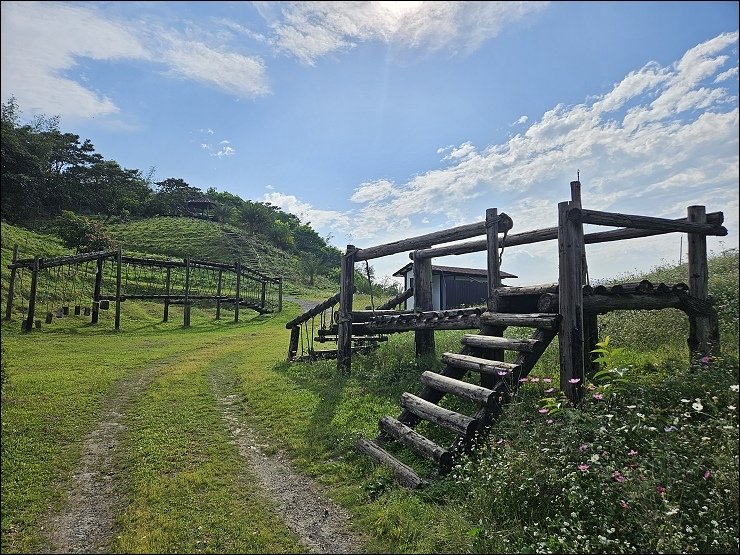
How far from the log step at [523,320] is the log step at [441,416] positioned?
62.2 inches

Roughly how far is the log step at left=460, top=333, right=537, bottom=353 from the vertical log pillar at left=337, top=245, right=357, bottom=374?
4.88 m

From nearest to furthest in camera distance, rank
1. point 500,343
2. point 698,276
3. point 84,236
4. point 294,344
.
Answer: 1. point 500,343
2. point 698,276
3. point 294,344
4. point 84,236

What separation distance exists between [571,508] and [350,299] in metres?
8.35

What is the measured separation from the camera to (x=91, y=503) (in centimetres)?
487

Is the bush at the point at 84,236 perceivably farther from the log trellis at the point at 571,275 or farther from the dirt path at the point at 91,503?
the dirt path at the point at 91,503

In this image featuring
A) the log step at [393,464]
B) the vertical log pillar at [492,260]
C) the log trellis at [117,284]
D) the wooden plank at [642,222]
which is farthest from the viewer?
the log trellis at [117,284]

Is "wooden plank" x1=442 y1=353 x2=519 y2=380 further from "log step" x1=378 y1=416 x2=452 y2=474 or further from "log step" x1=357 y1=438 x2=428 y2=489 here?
"log step" x1=357 y1=438 x2=428 y2=489

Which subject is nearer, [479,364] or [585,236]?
[479,364]

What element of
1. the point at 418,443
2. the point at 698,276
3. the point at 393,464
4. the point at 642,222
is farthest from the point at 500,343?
the point at 698,276

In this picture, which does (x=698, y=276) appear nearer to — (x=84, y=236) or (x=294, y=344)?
(x=294, y=344)

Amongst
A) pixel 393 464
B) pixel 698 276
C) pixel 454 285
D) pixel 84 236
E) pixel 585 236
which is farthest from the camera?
pixel 84 236

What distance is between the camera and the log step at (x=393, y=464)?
16.1ft

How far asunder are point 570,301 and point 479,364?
4.85ft

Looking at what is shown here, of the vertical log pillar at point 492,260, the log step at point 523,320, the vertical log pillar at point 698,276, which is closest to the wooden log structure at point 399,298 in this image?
the vertical log pillar at point 492,260
